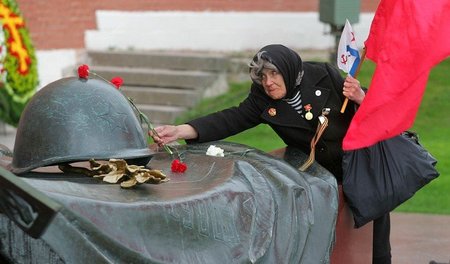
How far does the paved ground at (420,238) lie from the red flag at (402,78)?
6.78 feet

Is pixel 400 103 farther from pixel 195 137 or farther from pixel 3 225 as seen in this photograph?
pixel 3 225

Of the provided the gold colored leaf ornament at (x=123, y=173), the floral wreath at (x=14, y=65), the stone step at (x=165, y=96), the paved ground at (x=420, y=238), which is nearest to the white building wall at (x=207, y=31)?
the stone step at (x=165, y=96)

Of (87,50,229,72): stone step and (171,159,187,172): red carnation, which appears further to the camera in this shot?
(87,50,229,72): stone step

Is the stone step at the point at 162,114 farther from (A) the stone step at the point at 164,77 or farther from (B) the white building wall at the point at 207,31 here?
(B) the white building wall at the point at 207,31

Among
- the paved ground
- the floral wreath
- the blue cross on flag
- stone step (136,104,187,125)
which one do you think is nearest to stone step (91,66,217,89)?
stone step (136,104,187,125)

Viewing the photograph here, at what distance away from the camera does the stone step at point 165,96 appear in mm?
11555

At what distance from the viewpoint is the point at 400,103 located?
4.80 m

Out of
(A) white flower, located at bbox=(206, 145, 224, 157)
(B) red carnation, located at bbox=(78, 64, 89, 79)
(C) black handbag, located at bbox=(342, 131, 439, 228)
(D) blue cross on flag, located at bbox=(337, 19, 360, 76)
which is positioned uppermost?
(B) red carnation, located at bbox=(78, 64, 89, 79)

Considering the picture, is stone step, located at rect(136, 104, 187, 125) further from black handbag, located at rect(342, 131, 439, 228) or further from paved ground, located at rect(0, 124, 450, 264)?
black handbag, located at rect(342, 131, 439, 228)

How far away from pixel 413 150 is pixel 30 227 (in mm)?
2422

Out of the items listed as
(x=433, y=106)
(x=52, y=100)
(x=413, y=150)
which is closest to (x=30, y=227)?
(x=52, y=100)

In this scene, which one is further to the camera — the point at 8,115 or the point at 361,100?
the point at 8,115

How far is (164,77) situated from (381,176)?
22.3 feet

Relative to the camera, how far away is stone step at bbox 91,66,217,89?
1172cm
